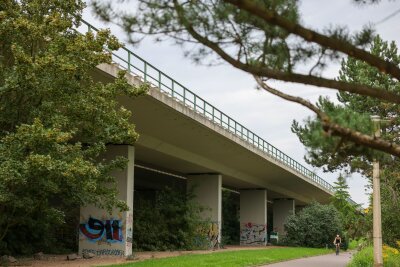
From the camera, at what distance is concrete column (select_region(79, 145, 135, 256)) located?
26.3 metres

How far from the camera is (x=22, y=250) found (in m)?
25.1

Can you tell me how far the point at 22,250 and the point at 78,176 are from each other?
1001cm

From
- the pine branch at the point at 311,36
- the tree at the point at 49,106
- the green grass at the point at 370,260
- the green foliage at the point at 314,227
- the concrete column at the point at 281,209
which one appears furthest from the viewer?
the concrete column at the point at 281,209

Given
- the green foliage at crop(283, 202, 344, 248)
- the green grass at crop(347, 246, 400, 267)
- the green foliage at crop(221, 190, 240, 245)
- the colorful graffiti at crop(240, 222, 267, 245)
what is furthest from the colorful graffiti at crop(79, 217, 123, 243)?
the green foliage at crop(283, 202, 344, 248)

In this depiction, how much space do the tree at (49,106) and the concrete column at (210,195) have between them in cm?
2087

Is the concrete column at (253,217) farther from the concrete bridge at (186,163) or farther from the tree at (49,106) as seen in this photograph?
the tree at (49,106)

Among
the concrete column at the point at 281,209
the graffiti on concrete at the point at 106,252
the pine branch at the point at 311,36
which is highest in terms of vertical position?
the pine branch at the point at 311,36

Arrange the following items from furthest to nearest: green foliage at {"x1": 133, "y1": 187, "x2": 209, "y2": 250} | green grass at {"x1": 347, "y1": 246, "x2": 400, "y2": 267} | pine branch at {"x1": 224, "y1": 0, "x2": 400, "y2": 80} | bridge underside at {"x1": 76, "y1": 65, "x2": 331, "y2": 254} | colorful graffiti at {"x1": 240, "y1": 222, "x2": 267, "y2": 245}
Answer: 1. colorful graffiti at {"x1": 240, "y1": 222, "x2": 267, "y2": 245}
2. green foliage at {"x1": 133, "y1": 187, "x2": 209, "y2": 250}
3. bridge underside at {"x1": 76, "y1": 65, "x2": 331, "y2": 254}
4. green grass at {"x1": 347, "y1": 246, "x2": 400, "y2": 267}
5. pine branch at {"x1": 224, "y1": 0, "x2": 400, "y2": 80}

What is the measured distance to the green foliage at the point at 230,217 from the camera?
5500 centimetres

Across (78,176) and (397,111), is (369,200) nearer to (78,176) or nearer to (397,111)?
(397,111)

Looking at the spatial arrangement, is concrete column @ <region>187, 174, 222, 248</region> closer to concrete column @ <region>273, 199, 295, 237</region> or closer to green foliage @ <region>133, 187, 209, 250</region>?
green foliage @ <region>133, 187, 209, 250</region>

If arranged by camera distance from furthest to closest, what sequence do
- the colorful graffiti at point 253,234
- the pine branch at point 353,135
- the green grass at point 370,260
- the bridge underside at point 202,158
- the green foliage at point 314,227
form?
the colorful graffiti at point 253,234 → the green foliage at point 314,227 → the bridge underside at point 202,158 → the green grass at point 370,260 → the pine branch at point 353,135

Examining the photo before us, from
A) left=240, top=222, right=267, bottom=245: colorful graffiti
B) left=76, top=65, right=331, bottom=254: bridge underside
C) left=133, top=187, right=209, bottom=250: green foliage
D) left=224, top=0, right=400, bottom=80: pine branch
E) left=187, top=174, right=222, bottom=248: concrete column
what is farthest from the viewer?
left=240, top=222, right=267, bottom=245: colorful graffiti

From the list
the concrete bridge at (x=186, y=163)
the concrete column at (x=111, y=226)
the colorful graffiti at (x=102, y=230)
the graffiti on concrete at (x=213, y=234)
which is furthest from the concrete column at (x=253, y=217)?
the colorful graffiti at (x=102, y=230)
